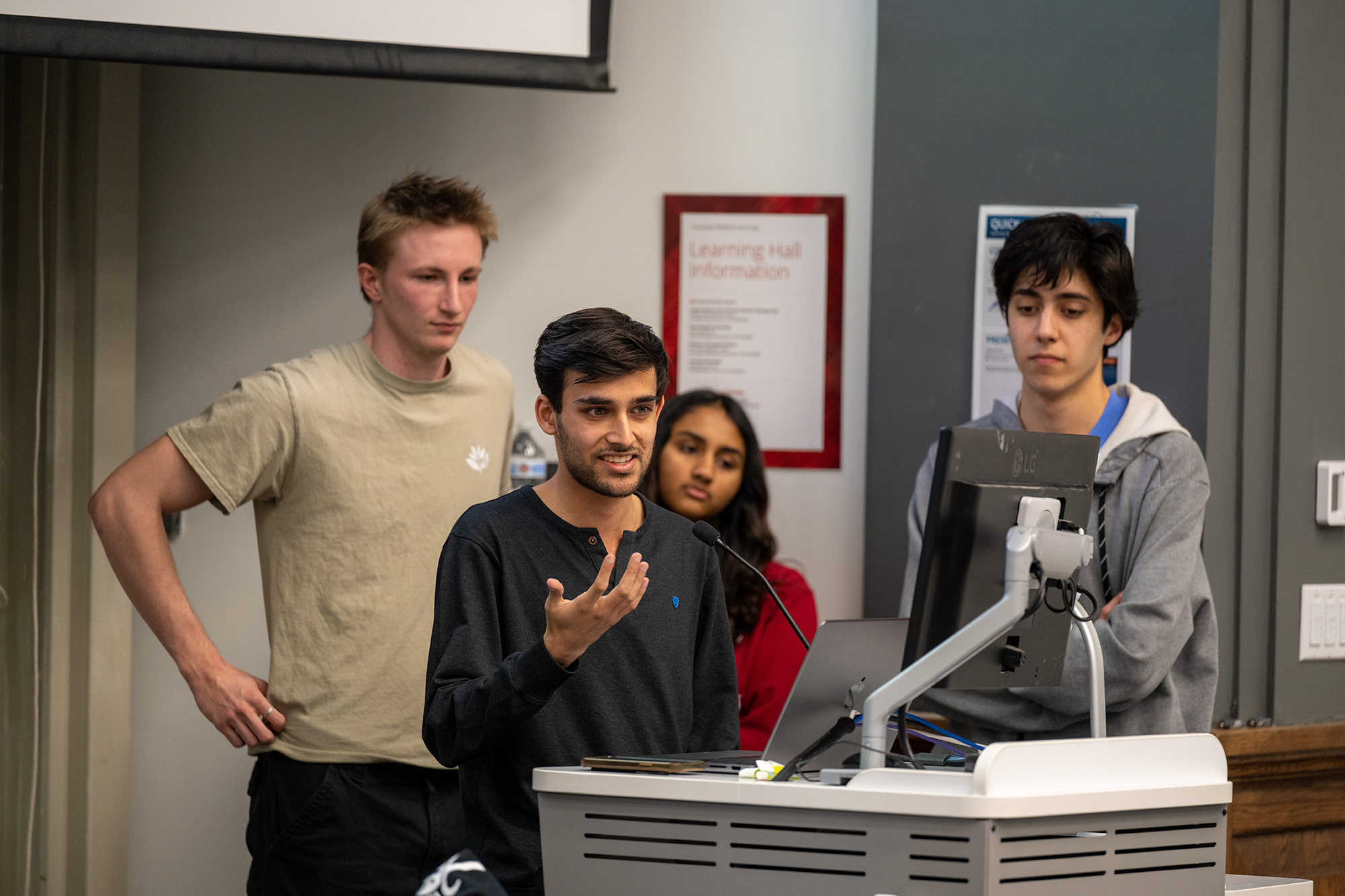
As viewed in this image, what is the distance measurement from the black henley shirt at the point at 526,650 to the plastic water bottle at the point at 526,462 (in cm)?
104

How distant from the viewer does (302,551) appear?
208 centimetres

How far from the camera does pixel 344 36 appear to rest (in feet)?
7.07

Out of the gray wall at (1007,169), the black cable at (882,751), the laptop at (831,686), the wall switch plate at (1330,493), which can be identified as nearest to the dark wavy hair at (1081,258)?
the gray wall at (1007,169)

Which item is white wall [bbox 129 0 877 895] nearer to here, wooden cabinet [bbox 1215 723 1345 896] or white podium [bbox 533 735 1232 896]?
wooden cabinet [bbox 1215 723 1345 896]

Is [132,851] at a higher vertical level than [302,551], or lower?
lower

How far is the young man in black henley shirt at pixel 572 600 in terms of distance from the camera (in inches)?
56.1

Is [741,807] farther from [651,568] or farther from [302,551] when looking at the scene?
[302,551]

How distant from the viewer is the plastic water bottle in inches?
104

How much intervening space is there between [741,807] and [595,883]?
175 mm

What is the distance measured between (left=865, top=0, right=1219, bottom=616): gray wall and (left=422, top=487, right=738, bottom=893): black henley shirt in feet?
3.77

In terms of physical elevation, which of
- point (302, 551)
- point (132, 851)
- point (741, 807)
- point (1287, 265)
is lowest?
point (132, 851)

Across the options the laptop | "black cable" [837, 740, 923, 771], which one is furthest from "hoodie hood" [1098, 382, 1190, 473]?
"black cable" [837, 740, 923, 771]

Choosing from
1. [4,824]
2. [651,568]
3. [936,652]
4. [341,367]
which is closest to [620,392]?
[651,568]

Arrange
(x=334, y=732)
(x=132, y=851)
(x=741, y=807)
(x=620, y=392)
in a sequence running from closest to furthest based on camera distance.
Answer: (x=741, y=807) → (x=620, y=392) → (x=334, y=732) → (x=132, y=851)
